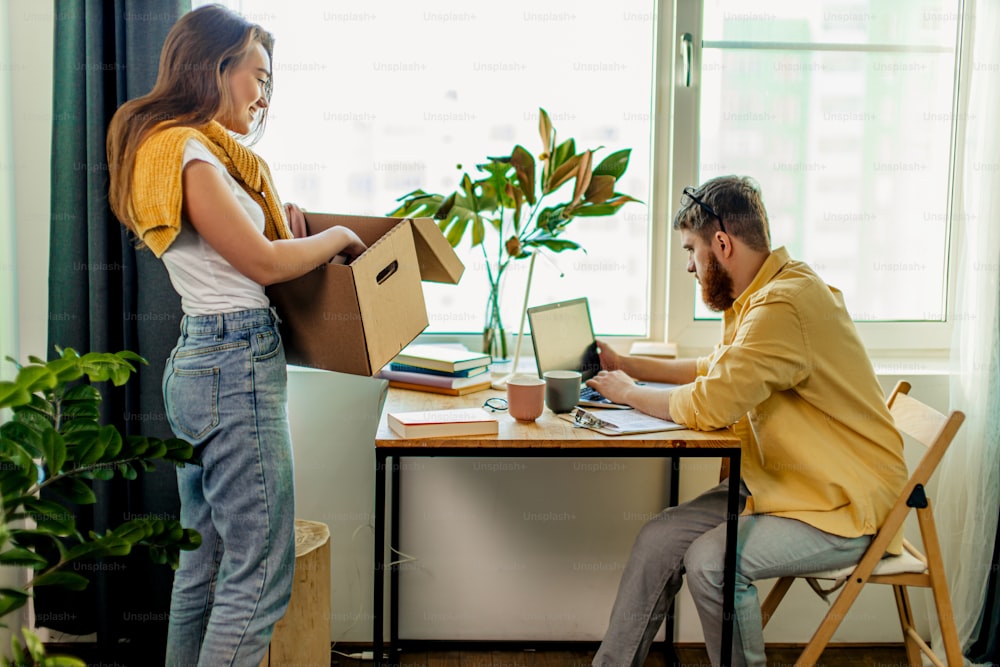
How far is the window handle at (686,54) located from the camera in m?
2.43

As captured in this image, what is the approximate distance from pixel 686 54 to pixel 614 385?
1029 mm

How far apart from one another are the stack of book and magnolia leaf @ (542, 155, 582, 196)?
457mm

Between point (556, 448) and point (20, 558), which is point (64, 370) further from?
point (556, 448)

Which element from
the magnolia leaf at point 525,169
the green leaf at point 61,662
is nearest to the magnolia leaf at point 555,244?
the magnolia leaf at point 525,169

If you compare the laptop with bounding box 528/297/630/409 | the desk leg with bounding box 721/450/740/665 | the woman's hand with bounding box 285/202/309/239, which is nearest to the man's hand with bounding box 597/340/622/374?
the laptop with bounding box 528/297/630/409

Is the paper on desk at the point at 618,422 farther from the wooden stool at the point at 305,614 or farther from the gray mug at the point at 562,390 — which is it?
the wooden stool at the point at 305,614

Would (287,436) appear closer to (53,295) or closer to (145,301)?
(145,301)

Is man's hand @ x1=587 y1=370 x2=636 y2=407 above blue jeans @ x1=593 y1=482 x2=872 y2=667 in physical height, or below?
above

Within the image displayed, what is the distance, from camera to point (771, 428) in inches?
73.8

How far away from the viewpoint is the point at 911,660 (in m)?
2.07

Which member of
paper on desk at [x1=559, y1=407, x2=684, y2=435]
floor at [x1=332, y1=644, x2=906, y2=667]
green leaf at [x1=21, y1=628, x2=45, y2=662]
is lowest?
floor at [x1=332, y1=644, x2=906, y2=667]

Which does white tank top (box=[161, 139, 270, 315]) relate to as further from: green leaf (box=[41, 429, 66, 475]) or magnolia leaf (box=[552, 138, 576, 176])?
magnolia leaf (box=[552, 138, 576, 176])

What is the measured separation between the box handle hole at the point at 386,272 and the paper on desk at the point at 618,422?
0.48 meters

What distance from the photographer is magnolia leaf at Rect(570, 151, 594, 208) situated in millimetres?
2156
